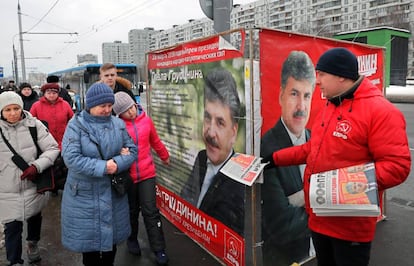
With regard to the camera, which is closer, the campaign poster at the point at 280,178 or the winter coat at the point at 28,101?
the campaign poster at the point at 280,178

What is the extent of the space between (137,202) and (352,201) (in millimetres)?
2364

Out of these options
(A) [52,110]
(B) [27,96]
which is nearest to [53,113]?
(A) [52,110]

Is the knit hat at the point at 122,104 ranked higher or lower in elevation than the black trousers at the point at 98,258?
higher

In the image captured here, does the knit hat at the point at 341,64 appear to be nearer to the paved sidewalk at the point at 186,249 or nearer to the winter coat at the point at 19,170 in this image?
the paved sidewalk at the point at 186,249

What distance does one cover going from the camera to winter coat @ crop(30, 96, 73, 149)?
5.43 m

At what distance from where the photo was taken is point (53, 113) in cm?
550

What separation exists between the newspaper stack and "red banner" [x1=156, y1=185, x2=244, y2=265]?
1348 millimetres

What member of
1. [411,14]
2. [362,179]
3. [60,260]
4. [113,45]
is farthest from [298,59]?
[411,14]

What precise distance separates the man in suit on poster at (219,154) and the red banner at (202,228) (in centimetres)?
9

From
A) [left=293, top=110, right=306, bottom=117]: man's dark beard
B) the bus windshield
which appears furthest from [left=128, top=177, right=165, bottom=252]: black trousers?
the bus windshield

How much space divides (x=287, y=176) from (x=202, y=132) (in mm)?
931

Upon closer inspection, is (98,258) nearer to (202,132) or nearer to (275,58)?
(202,132)

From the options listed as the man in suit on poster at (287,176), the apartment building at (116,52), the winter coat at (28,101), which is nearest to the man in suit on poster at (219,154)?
the man in suit on poster at (287,176)

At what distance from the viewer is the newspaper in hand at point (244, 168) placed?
106 inches
